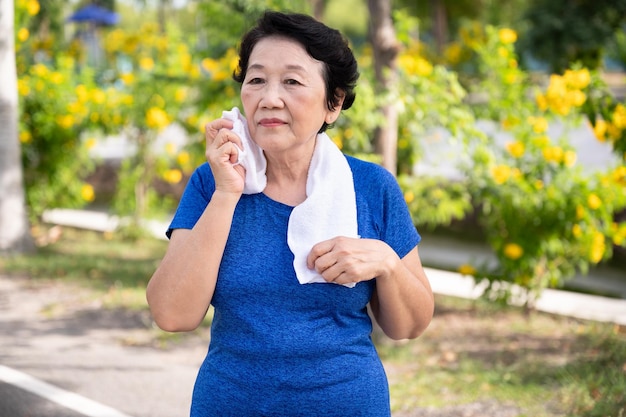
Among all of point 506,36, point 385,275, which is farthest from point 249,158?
point 506,36

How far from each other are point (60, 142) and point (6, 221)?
45.9 inches

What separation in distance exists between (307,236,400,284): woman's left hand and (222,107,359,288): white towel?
0.03 metres

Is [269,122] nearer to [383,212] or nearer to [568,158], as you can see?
[383,212]

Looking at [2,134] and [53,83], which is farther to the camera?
[53,83]

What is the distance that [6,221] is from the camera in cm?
823

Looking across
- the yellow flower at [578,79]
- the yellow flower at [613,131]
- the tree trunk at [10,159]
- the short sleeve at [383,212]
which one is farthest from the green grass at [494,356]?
the short sleeve at [383,212]

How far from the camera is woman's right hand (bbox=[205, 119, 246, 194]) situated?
203 cm

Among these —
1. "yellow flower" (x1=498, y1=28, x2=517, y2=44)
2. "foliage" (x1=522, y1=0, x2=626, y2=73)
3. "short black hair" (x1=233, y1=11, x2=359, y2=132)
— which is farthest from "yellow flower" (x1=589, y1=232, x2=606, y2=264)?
"foliage" (x1=522, y1=0, x2=626, y2=73)

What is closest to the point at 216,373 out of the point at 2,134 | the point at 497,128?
the point at 497,128

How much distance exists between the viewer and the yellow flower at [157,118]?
27.2 ft

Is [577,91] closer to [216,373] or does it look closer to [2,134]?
[216,373]

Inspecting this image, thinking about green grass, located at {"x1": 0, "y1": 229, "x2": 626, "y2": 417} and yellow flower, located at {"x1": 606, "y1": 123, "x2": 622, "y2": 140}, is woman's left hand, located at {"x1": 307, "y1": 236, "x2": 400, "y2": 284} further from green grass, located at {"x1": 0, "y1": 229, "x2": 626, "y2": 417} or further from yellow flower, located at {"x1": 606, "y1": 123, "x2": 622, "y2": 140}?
yellow flower, located at {"x1": 606, "y1": 123, "x2": 622, "y2": 140}

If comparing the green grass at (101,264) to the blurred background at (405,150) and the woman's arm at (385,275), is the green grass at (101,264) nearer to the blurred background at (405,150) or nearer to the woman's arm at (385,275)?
the blurred background at (405,150)

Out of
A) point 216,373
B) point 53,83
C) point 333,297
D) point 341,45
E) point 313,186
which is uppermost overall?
point 53,83
